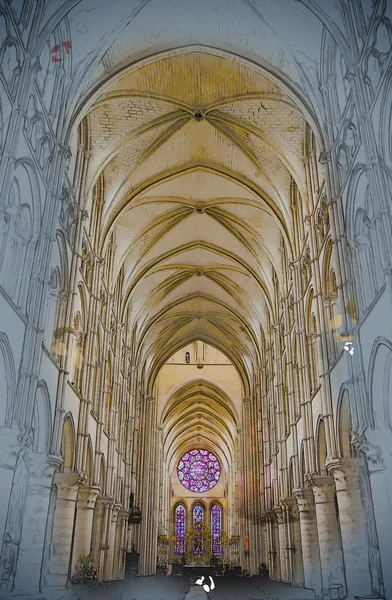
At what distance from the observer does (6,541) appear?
11078 mm

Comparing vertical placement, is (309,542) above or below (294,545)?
below

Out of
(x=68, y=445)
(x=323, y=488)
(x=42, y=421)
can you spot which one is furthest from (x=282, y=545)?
(x=42, y=421)

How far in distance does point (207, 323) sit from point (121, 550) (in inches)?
564

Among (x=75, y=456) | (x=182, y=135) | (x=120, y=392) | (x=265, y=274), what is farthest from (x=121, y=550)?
(x=182, y=135)

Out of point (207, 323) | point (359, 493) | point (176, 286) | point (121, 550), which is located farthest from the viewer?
point (207, 323)

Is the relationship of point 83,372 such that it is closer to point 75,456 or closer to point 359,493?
point 75,456

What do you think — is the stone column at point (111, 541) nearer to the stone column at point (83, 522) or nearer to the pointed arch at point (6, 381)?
the stone column at point (83, 522)

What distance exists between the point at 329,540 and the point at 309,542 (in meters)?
2.76

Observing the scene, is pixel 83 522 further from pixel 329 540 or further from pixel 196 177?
pixel 196 177

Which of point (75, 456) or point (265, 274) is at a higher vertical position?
point (265, 274)

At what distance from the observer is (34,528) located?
1303cm

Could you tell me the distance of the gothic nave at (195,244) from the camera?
12.0m

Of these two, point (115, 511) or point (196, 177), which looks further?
point (115, 511)

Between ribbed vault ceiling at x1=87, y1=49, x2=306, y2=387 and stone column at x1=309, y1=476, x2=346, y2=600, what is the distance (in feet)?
29.5
